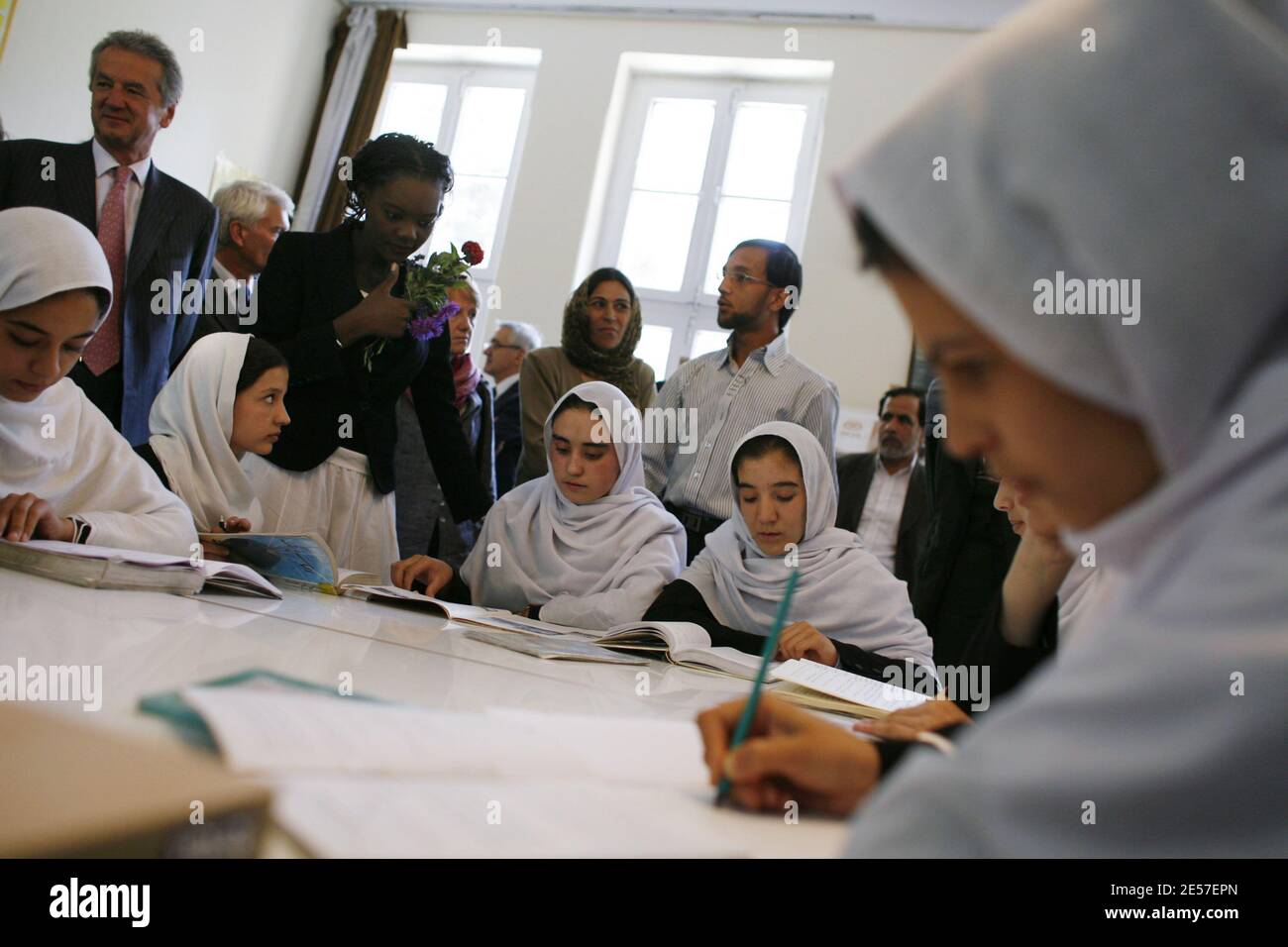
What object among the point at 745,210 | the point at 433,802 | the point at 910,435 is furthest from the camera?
the point at 745,210

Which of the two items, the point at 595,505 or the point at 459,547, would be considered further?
the point at 459,547

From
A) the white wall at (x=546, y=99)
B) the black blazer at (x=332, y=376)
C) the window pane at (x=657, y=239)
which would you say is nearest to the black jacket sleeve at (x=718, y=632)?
the black blazer at (x=332, y=376)

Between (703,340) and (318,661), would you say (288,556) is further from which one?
(703,340)

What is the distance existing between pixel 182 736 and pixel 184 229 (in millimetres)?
2784

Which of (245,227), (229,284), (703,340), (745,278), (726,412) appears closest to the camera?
(726,412)

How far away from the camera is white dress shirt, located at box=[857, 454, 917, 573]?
4.35 meters

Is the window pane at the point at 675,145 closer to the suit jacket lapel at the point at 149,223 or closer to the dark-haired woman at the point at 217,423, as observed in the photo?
the suit jacket lapel at the point at 149,223

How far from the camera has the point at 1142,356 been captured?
55 cm

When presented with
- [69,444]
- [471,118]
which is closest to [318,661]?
[69,444]

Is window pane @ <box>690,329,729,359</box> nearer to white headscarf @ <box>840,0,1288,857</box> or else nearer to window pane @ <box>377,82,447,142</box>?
window pane @ <box>377,82,447,142</box>

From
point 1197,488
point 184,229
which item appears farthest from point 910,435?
point 1197,488

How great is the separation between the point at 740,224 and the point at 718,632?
18.2 ft
